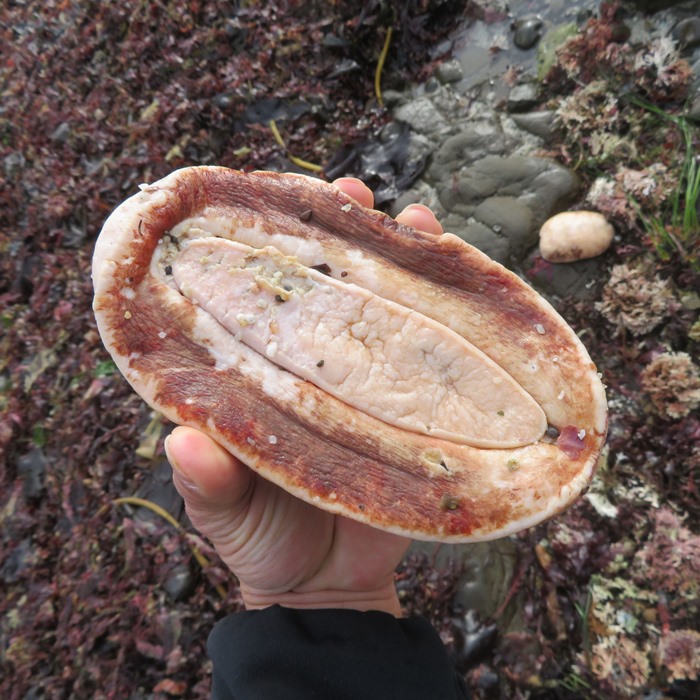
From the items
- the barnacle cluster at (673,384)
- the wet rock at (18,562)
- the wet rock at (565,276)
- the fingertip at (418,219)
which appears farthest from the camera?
the wet rock at (18,562)

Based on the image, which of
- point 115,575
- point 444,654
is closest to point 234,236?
point 444,654

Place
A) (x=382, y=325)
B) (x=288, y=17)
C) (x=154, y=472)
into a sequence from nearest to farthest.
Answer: (x=382, y=325) < (x=154, y=472) < (x=288, y=17)

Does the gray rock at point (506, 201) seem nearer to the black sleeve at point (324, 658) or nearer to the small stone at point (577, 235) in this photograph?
the small stone at point (577, 235)

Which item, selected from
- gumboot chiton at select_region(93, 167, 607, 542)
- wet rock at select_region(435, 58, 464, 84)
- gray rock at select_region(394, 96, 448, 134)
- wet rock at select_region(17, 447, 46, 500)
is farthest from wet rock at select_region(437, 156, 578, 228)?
wet rock at select_region(17, 447, 46, 500)

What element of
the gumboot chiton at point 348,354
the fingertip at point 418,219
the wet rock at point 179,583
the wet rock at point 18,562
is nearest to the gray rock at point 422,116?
the fingertip at point 418,219

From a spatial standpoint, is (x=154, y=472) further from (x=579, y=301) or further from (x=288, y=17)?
(x=288, y=17)

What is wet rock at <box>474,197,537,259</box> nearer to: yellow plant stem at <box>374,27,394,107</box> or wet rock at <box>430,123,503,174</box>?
→ wet rock at <box>430,123,503,174</box>

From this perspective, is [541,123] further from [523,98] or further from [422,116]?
[422,116]
